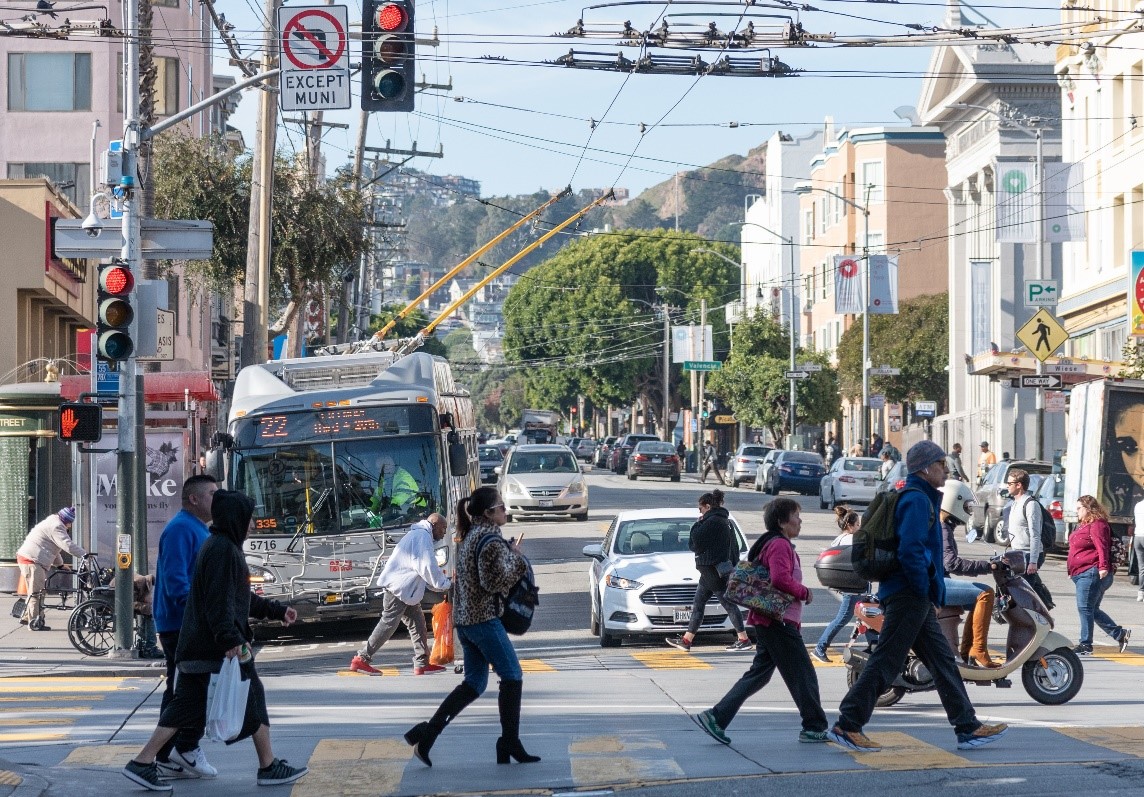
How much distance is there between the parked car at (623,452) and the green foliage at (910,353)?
9.16 m

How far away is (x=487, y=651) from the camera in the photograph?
1026 cm

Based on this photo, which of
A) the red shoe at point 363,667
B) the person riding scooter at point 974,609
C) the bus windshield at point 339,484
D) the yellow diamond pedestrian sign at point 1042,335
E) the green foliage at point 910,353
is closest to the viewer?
the person riding scooter at point 974,609

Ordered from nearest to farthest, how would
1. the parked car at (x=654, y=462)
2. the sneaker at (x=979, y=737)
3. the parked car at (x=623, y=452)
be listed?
1. the sneaker at (x=979, y=737)
2. the parked car at (x=654, y=462)
3. the parked car at (x=623, y=452)

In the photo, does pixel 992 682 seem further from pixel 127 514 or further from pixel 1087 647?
pixel 127 514

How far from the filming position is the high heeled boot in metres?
13.2

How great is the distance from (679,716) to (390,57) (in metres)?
6.62

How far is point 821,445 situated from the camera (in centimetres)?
8319

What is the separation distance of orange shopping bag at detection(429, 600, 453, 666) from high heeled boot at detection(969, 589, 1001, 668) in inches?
230

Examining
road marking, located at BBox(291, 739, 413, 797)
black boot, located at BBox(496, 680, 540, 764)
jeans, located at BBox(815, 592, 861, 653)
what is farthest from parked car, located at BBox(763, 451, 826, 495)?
black boot, located at BBox(496, 680, 540, 764)

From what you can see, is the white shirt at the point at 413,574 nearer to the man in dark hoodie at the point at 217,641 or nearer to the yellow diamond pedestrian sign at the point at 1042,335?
the man in dark hoodie at the point at 217,641

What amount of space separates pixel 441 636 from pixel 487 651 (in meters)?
7.15

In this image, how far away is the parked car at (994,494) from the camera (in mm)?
35375

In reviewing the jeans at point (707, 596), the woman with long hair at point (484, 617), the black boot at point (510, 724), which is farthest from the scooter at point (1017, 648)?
the jeans at point (707, 596)

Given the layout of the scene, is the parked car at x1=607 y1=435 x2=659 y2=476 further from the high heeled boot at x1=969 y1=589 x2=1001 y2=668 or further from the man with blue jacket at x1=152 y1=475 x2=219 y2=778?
the man with blue jacket at x1=152 y1=475 x2=219 y2=778
